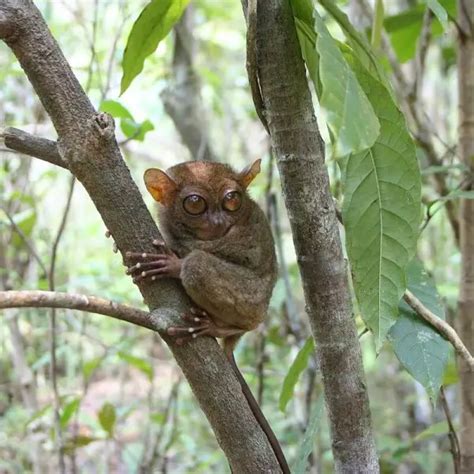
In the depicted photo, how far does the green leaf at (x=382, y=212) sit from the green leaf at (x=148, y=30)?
49 cm

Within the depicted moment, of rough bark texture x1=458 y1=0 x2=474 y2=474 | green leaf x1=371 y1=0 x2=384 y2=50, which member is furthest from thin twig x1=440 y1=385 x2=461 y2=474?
green leaf x1=371 y1=0 x2=384 y2=50

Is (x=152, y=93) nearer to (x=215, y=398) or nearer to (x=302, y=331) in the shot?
(x=302, y=331)

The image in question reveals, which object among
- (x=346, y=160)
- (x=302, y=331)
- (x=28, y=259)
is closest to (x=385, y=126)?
(x=346, y=160)

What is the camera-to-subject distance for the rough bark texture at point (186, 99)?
3256 mm

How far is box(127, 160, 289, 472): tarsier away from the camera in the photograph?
168cm

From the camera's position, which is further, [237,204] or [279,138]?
[237,204]

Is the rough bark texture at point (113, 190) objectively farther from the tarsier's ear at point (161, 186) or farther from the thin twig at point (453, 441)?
the tarsier's ear at point (161, 186)

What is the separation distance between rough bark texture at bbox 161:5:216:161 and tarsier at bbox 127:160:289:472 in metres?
1.06

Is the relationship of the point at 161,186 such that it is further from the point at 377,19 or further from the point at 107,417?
the point at 107,417

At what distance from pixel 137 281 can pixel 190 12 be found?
8.11 feet

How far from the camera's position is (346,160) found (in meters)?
1.09

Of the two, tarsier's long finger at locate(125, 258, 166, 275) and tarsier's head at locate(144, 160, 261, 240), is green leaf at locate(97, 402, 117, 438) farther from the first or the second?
tarsier's long finger at locate(125, 258, 166, 275)

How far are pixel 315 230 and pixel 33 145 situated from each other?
490 millimetres

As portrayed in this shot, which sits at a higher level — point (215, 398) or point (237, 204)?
point (237, 204)
